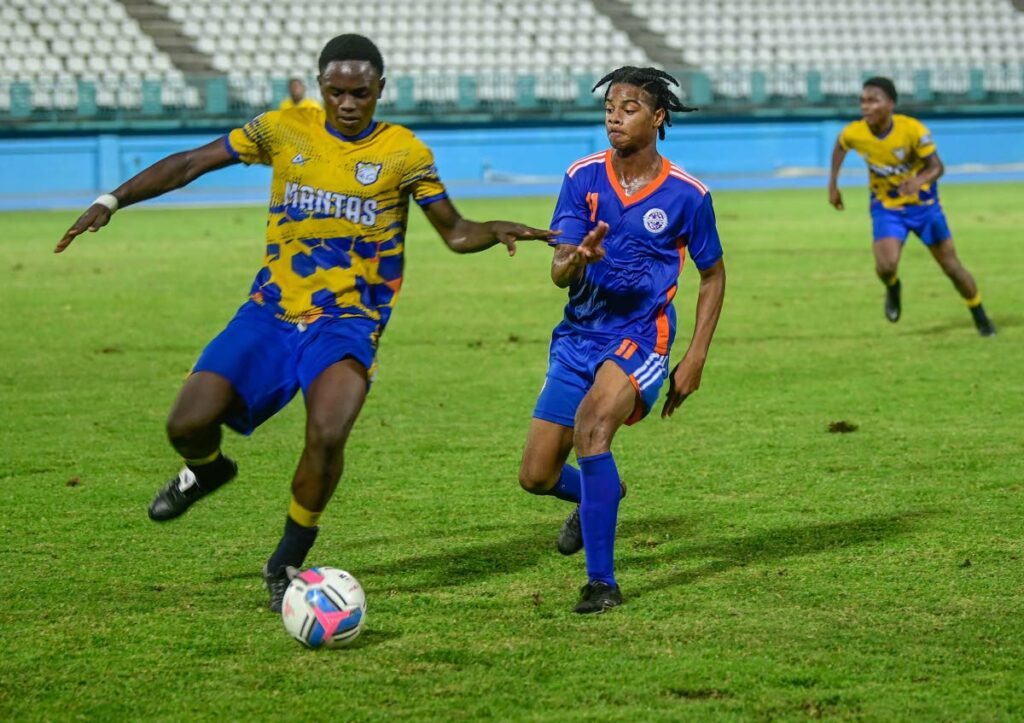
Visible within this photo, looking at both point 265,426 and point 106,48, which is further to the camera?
point 106,48

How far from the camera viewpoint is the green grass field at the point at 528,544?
15.3ft

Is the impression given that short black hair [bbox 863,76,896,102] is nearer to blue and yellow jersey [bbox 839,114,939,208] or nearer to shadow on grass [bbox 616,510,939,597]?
blue and yellow jersey [bbox 839,114,939,208]

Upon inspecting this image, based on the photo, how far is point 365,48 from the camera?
19.4 ft

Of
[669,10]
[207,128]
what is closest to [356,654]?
[207,128]

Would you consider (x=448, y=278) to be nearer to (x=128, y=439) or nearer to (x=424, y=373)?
(x=424, y=373)

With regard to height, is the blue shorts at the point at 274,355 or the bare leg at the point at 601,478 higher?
the blue shorts at the point at 274,355

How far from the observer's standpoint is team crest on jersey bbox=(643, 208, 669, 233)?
19.6 feet

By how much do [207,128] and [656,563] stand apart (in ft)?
95.0

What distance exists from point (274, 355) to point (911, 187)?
27.3 feet

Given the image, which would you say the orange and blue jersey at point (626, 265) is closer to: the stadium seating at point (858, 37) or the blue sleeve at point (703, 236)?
the blue sleeve at point (703, 236)

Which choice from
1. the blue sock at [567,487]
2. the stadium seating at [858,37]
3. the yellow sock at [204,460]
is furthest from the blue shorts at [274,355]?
the stadium seating at [858,37]

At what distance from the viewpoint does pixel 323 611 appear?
16.5ft

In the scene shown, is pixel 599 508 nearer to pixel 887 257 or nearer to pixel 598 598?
pixel 598 598

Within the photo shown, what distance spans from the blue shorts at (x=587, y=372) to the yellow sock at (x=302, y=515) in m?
0.98
